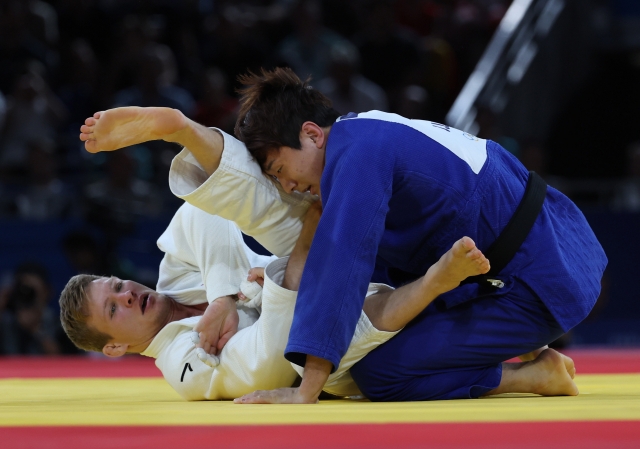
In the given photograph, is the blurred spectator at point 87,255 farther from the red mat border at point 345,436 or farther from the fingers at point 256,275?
the red mat border at point 345,436

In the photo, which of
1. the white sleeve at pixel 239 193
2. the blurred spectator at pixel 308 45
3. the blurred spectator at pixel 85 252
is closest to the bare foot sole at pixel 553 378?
the white sleeve at pixel 239 193

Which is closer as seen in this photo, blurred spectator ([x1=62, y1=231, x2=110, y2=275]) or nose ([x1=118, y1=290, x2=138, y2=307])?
nose ([x1=118, y1=290, x2=138, y2=307])

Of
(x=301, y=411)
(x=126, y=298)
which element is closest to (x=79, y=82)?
(x=126, y=298)

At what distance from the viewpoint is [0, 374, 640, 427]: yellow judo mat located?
5.59 feet

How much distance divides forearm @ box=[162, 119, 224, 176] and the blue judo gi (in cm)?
35

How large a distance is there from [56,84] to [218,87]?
1650mm

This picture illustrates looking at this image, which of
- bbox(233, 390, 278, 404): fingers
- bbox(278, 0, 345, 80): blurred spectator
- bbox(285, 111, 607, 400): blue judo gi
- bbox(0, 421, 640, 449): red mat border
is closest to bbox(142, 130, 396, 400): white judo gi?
bbox(285, 111, 607, 400): blue judo gi

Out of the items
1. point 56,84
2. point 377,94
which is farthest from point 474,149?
point 56,84

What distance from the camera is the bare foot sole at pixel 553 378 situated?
8.12 ft

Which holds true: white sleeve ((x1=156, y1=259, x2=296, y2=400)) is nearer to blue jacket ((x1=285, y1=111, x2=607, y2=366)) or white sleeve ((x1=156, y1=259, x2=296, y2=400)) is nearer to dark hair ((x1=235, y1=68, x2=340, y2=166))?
blue jacket ((x1=285, y1=111, x2=607, y2=366))

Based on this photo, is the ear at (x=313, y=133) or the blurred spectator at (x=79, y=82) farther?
the blurred spectator at (x=79, y=82)

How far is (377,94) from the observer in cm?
686

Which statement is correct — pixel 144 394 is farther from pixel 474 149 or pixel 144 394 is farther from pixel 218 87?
pixel 218 87

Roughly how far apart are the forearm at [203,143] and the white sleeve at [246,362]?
1.26ft
